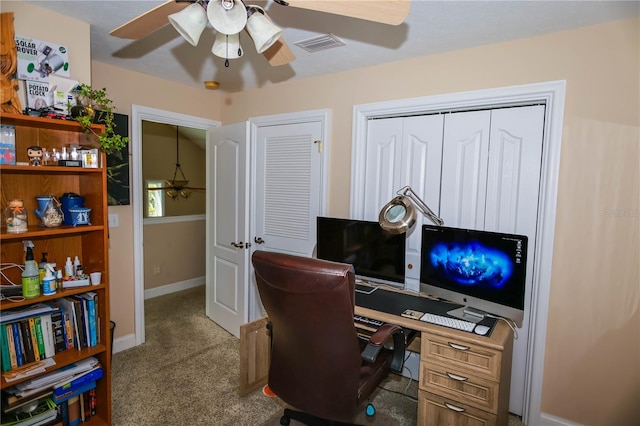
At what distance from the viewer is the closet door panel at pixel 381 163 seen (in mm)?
2586

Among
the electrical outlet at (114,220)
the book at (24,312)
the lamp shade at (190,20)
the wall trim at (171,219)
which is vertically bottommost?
the book at (24,312)

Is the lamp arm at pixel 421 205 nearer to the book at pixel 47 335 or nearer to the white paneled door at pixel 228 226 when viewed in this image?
the white paneled door at pixel 228 226

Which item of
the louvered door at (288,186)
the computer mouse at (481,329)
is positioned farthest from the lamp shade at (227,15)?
the computer mouse at (481,329)

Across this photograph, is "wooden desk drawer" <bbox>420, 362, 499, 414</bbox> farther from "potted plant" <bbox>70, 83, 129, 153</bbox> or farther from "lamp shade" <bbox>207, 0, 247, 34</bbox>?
"potted plant" <bbox>70, 83, 129, 153</bbox>

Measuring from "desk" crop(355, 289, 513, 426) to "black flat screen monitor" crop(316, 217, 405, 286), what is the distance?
1.47 feet

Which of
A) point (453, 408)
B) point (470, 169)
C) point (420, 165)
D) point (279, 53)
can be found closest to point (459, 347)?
point (453, 408)

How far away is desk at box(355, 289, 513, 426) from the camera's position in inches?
67.3

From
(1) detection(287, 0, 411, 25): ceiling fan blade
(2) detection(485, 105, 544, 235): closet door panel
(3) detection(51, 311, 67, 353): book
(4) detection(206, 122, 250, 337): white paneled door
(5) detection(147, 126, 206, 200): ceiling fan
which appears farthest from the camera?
(5) detection(147, 126, 206, 200): ceiling fan

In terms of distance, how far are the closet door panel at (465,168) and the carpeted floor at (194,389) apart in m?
1.28

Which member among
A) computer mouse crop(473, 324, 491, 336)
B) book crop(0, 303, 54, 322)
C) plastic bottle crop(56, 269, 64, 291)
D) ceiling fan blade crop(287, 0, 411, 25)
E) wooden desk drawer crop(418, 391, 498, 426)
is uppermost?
ceiling fan blade crop(287, 0, 411, 25)

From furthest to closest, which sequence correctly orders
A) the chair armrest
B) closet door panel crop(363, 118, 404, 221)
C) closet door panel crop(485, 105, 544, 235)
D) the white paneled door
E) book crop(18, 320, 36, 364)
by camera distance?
the white paneled door
closet door panel crop(363, 118, 404, 221)
closet door panel crop(485, 105, 544, 235)
book crop(18, 320, 36, 364)
the chair armrest

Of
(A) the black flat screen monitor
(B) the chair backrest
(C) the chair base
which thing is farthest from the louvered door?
(B) the chair backrest

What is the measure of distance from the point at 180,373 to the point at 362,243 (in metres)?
1.66

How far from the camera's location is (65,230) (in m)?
1.83
